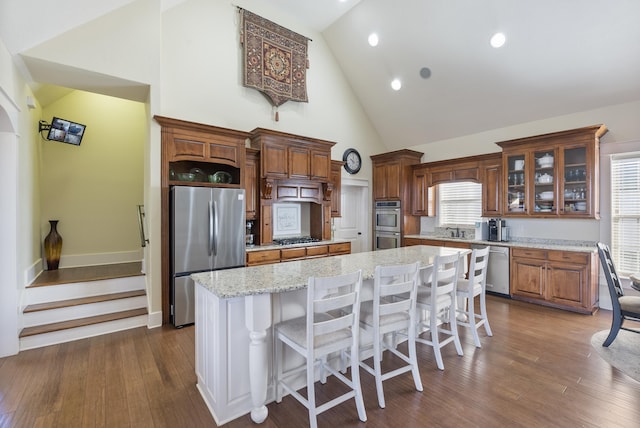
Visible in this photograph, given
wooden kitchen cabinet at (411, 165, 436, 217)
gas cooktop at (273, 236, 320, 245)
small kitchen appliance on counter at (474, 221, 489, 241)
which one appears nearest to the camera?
gas cooktop at (273, 236, 320, 245)

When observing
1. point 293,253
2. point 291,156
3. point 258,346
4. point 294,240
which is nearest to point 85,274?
point 293,253

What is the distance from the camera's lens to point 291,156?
4.97 m

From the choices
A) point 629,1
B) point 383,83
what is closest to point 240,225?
point 383,83

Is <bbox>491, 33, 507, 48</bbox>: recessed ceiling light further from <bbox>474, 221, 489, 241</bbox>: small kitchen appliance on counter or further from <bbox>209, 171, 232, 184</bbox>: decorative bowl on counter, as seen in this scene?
<bbox>209, 171, 232, 184</bbox>: decorative bowl on counter

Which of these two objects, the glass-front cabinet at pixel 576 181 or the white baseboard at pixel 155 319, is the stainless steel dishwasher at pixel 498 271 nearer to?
the glass-front cabinet at pixel 576 181

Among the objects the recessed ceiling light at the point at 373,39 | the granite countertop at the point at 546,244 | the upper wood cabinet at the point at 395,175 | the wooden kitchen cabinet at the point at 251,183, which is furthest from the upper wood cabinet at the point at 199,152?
the granite countertop at the point at 546,244

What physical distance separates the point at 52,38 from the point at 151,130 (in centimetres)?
120

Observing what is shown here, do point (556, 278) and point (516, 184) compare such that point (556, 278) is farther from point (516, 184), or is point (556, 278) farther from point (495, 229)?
point (516, 184)

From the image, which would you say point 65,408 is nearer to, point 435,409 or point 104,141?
point 435,409

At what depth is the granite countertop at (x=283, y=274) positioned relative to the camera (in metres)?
1.96

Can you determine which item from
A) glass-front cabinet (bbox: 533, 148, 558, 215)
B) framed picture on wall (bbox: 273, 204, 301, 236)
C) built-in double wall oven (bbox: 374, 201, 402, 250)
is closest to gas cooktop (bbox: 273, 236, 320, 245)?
framed picture on wall (bbox: 273, 204, 301, 236)

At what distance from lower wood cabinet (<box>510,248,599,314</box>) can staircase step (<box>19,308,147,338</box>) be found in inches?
211

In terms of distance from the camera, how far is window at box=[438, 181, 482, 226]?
18.9ft

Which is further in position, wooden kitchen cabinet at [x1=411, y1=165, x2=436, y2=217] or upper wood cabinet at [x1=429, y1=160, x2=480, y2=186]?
wooden kitchen cabinet at [x1=411, y1=165, x2=436, y2=217]
